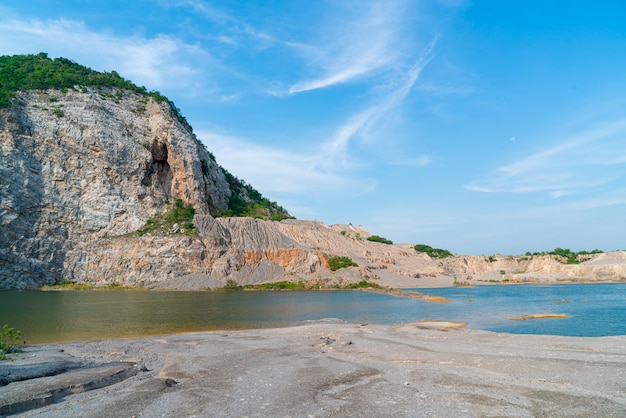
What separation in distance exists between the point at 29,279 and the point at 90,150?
2400 centimetres

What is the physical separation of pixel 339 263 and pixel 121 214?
39.7 meters

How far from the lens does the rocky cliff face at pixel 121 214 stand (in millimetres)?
62125

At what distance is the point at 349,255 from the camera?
8488 cm

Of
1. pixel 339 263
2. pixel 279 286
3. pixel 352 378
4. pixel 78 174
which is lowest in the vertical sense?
pixel 279 286

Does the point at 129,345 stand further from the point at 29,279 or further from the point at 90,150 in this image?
the point at 90,150

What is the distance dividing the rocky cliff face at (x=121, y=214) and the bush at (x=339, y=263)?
40.6 inches

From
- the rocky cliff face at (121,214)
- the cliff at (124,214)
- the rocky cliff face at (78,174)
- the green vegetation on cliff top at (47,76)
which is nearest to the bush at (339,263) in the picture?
the rocky cliff face at (121,214)

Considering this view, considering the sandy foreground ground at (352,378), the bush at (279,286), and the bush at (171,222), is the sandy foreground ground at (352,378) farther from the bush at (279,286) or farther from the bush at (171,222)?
the bush at (171,222)

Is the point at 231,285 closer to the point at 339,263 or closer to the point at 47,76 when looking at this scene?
the point at 339,263

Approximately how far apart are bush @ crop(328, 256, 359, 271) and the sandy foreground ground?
5644 centimetres

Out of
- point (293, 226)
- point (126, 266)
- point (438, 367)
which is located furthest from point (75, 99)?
point (438, 367)

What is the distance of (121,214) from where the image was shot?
70.2m

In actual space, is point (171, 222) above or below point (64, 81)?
below

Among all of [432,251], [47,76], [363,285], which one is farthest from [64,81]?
[432,251]
